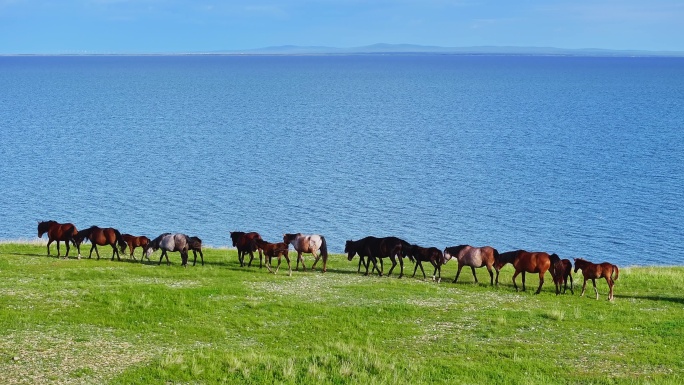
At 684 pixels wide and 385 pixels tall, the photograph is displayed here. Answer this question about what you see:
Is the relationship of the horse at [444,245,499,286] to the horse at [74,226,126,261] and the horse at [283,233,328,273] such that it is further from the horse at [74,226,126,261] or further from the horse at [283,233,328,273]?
the horse at [74,226,126,261]

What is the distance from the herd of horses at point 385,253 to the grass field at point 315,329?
3.14 ft

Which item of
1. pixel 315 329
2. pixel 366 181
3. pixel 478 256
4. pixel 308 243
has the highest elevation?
pixel 478 256

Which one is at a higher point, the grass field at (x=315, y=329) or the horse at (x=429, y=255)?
the horse at (x=429, y=255)

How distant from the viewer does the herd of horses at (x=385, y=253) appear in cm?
3372

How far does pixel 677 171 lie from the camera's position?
353ft

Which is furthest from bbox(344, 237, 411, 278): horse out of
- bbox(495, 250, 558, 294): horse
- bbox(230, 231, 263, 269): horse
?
bbox(495, 250, 558, 294): horse

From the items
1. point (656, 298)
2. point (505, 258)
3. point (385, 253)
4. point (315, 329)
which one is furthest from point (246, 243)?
point (656, 298)

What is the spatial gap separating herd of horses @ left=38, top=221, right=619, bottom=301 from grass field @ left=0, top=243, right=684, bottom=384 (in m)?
0.96

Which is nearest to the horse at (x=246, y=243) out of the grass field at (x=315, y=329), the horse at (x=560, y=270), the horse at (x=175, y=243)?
the grass field at (x=315, y=329)

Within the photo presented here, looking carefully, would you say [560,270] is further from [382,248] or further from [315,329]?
[315,329]

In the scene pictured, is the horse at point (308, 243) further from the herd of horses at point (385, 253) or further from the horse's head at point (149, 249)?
the horse's head at point (149, 249)

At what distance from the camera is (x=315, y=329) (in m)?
27.6

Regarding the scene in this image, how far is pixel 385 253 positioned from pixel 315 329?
33.5 ft

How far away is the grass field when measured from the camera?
75.4 feet
